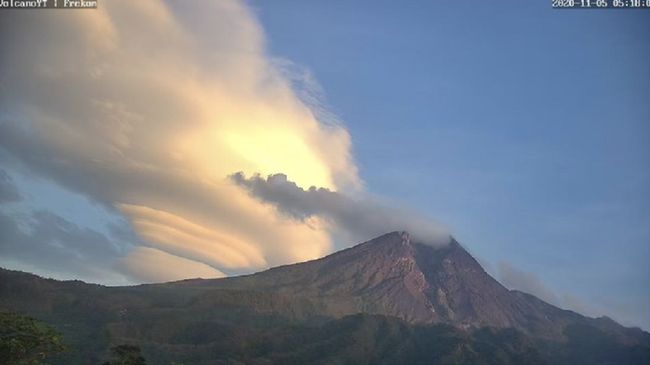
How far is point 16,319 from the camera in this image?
55438 millimetres

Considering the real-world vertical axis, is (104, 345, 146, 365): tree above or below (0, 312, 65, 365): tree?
below

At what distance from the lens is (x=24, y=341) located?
5178 cm

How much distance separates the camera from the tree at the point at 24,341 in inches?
1998

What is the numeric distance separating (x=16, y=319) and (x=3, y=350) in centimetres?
499

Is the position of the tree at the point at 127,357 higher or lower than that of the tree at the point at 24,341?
lower

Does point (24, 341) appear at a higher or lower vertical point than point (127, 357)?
higher

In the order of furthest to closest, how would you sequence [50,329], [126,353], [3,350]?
[126,353], [50,329], [3,350]

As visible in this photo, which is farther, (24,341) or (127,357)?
(127,357)

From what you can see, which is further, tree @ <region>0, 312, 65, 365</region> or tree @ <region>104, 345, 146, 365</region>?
tree @ <region>104, 345, 146, 365</region>

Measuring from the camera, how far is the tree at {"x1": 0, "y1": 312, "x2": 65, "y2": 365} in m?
50.8

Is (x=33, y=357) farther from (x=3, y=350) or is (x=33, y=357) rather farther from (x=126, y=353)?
(x=126, y=353)

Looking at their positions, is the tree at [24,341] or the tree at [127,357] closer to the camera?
the tree at [24,341]

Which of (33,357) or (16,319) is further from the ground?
(16,319)

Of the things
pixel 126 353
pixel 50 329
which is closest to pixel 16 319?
pixel 50 329
